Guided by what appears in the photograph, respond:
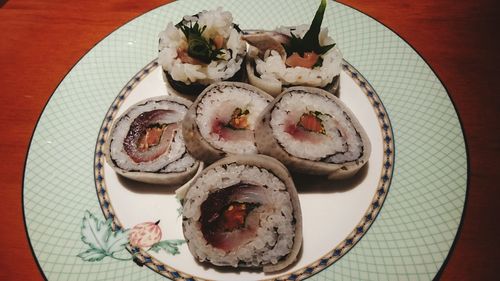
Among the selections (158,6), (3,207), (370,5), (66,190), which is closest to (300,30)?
(370,5)

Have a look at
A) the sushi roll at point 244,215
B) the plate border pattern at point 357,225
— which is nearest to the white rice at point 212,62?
the plate border pattern at point 357,225

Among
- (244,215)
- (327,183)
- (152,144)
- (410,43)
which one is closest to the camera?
A: (244,215)

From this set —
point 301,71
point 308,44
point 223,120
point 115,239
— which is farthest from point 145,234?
point 308,44

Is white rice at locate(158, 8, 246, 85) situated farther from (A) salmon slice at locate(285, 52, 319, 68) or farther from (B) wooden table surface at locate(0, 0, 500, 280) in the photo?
Answer: (B) wooden table surface at locate(0, 0, 500, 280)

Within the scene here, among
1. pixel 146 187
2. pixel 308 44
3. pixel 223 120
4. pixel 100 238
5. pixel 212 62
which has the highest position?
pixel 308 44

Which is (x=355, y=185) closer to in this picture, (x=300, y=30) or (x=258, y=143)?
(x=258, y=143)

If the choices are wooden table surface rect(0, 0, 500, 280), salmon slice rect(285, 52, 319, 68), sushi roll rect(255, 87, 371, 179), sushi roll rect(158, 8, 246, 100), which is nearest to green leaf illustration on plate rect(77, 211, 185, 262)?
wooden table surface rect(0, 0, 500, 280)

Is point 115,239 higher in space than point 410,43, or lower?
lower

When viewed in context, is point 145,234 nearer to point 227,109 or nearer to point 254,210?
point 254,210
